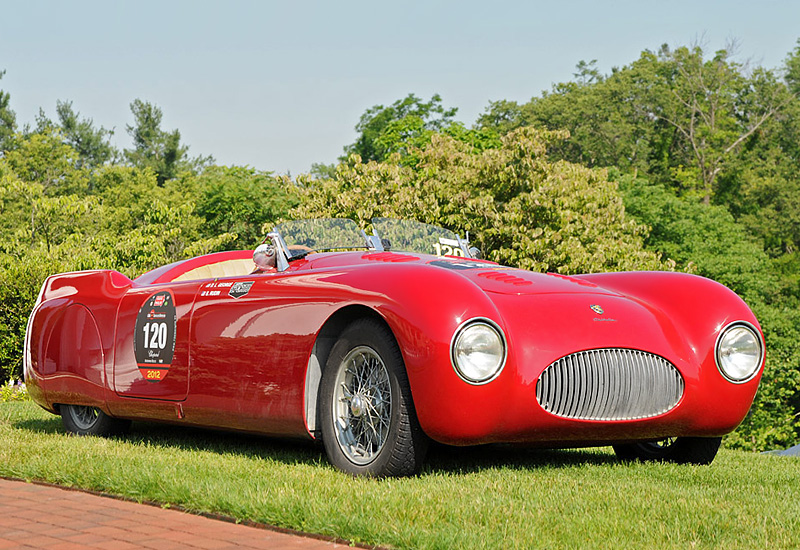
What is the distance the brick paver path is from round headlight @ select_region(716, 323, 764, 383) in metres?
2.63

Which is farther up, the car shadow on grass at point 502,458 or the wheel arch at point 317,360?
the wheel arch at point 317,360

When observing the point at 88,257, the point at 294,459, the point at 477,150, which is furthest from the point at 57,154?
the point at 294,459

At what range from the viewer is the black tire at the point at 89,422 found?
22.9 ft

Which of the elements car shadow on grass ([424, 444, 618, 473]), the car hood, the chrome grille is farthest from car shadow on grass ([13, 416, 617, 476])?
the car hood

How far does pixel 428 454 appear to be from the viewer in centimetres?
572

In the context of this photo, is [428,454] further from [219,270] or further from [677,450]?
[219,270]

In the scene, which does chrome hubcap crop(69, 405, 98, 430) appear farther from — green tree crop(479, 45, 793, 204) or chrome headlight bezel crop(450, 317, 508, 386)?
green tree crop(479, 45, 793, 204)

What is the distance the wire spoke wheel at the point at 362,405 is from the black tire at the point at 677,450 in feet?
5.88

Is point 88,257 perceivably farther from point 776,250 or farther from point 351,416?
point 776,250

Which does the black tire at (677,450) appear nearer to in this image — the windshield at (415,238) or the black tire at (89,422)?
the windshield at (415,238)

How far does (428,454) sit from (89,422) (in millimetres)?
2880

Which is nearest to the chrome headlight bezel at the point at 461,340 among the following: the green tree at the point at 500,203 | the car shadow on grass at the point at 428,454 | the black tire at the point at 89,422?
the car shadow on grass at the point at 428,454

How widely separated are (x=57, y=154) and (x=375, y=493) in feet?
192

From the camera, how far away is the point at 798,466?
6.02 meters
